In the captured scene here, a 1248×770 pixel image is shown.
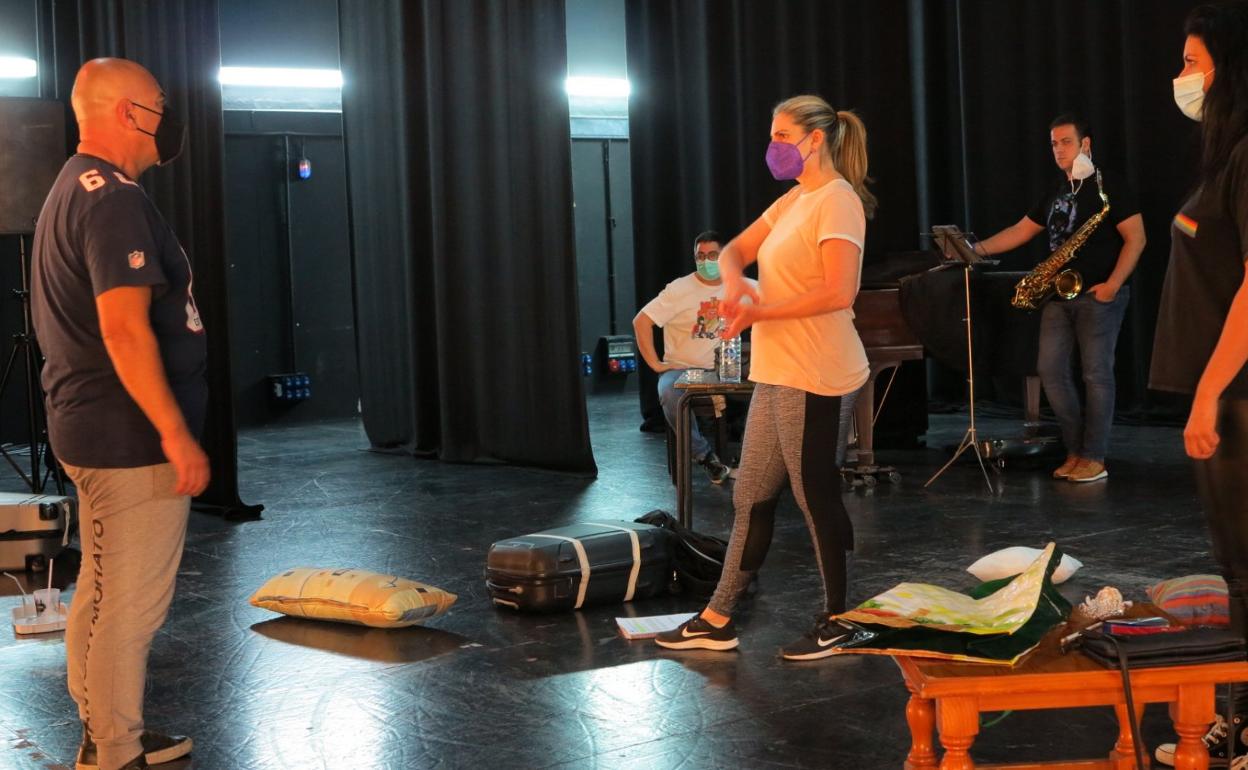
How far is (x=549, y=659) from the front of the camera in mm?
3709

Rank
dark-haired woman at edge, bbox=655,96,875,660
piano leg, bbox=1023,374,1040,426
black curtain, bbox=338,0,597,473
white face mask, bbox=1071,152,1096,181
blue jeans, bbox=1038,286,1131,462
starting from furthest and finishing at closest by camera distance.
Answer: black curtain, bbox=338,0,597,473 → piano leg, bbox=1023,374,1040,426 → blue jeans, bbox=1038,286,1131,462 → white face mask, bbox=1071,152,1096,181 → dark-haired woman at edge, bbox=655,96,875,660

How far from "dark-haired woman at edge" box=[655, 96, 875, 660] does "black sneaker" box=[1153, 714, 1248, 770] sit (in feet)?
3.32

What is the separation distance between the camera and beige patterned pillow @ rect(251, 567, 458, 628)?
4027 mm

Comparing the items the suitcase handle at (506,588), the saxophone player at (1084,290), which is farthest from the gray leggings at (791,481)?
the saxophone player at (1084,290)

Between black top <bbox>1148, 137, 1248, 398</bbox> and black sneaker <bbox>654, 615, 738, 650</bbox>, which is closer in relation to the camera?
black top <bbox>1148, 137, 1248, 398</bbox>

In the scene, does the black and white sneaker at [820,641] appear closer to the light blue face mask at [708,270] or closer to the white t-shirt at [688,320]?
the white t-shirt at [688,320]

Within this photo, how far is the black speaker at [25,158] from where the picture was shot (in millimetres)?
6449

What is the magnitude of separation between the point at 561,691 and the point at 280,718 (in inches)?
26.9

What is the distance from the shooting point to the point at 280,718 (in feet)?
10.7

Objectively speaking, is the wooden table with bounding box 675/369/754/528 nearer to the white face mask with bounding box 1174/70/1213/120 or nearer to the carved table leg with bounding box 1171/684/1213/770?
the white face mask with bounding box 1174/70/1213/120

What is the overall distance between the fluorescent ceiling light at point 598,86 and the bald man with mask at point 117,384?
29.1 feet

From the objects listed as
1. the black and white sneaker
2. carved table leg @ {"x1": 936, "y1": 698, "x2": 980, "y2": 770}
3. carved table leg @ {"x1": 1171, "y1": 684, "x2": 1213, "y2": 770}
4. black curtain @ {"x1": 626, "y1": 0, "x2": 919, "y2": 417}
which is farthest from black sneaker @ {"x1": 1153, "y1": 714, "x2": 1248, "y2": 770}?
black curtain @ {"x1": 626, "y1": 0, "x2": 919, "y2": 417}

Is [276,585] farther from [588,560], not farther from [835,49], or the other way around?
[835,49]

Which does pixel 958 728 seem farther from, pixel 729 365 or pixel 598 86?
pixel 598 86
